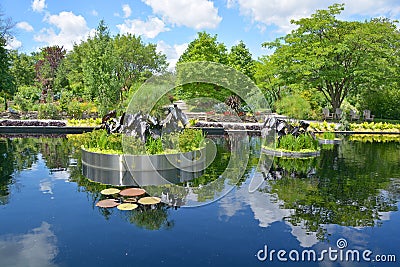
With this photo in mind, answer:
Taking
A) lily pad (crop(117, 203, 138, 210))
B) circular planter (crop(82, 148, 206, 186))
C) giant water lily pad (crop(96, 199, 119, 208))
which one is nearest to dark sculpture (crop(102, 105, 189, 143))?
circular planter (crop(82, 148, 206, 186))

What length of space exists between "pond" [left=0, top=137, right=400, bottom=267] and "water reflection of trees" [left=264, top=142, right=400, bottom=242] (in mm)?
27

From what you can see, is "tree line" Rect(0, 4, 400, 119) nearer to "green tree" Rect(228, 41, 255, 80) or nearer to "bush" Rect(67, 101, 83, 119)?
"bush" Rect(67, 101, 83, 119)

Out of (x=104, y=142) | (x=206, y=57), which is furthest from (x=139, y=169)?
(x=206, y=57)

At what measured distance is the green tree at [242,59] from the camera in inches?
1592

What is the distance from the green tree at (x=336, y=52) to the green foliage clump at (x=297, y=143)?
14.8m

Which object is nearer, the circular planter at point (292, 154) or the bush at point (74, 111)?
the circular planter at point (292, 154)

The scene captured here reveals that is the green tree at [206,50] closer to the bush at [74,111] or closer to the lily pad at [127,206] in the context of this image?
the bush at [74,111]

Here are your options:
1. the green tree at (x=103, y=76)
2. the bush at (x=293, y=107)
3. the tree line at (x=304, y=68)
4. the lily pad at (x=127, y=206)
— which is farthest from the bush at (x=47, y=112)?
→ the lily pad at (x=127, y=206)

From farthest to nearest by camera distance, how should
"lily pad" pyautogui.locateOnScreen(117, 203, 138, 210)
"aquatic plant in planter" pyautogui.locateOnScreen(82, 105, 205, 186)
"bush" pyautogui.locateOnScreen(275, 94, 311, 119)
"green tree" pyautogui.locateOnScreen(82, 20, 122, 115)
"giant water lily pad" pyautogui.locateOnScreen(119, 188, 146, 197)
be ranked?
1. "bush" pyautogui.locateOnScreen(275, 94, 311, 119)
2. "green tree" pyautogui.locateOnScreen(82, 20, 122, 115)
3. "aquatic plant in planter" pyautogui.locateOnScreen(82, 105, 205, 186)
4. "giant water lily pad" pyautogui.locateOnScreen(119, 188, 146, 197)
5. "lily pad" pyautogui.locateOnScreen(117, 203, 138, 210)

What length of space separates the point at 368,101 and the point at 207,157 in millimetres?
27826

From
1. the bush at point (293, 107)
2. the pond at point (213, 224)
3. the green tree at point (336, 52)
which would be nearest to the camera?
the pond at point (213, 224)

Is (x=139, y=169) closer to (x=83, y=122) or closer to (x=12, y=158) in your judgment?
(x=12, y=158)

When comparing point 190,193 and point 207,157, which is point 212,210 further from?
point 207,157

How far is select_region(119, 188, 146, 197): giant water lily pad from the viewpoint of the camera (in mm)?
8648
